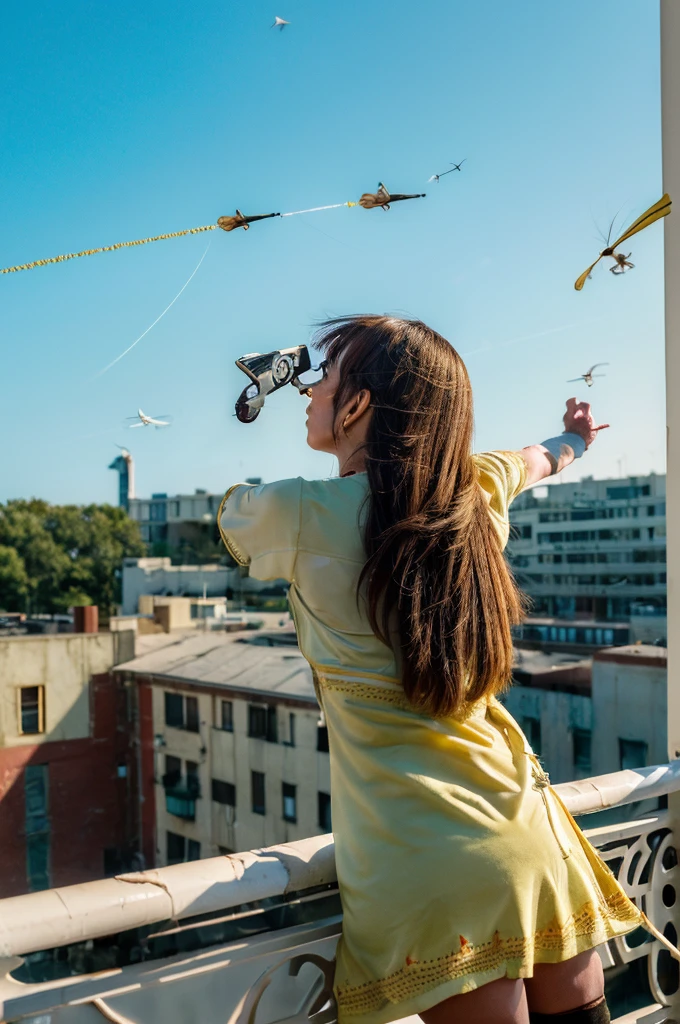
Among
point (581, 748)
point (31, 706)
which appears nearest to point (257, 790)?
point (31, 706)

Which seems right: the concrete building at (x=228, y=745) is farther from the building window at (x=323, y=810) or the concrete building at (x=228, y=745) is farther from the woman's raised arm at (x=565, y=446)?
the woman's raised arm at (x=565, y=446)

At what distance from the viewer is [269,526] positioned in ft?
2.15

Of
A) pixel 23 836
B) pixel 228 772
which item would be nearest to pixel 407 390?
pixel 228 772

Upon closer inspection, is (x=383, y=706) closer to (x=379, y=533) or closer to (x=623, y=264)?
(x=379, y=533)

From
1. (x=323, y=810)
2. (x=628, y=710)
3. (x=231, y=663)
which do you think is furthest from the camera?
(x=231, y=663)

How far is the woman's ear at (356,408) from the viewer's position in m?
0.72

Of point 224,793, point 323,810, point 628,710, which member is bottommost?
point 224,793

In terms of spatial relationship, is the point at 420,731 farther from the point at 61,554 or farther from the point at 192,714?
the point at 61,554

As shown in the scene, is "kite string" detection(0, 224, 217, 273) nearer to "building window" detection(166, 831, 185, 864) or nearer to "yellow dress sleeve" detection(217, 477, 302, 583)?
"yellow dress sleeve" detection(217, 477, 302, 583)

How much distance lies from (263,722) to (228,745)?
1515 millimetres

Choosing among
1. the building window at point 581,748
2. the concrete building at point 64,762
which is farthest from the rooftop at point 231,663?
the building window at point 581,748

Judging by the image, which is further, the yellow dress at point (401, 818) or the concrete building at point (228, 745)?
the concrete building at point (228, 745)

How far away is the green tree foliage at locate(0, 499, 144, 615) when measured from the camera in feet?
78.5

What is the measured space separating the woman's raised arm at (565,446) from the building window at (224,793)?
21136 millimetres
